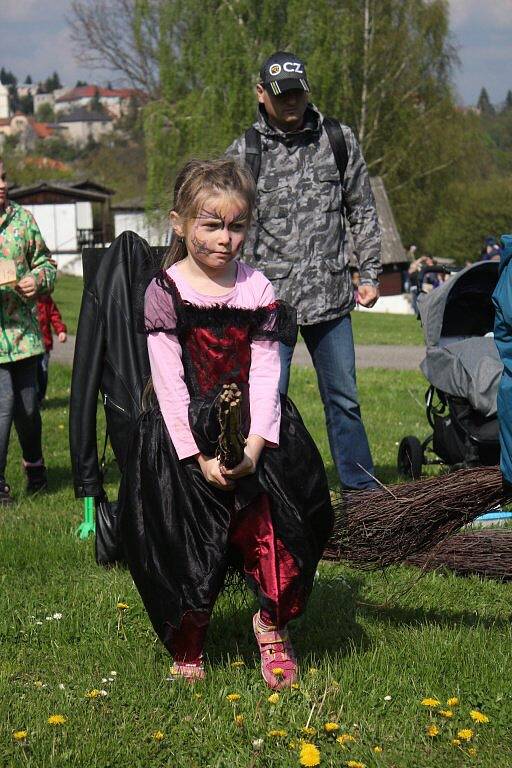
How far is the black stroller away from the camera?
6.82 m

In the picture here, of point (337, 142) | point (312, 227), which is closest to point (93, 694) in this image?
point (312, 227)

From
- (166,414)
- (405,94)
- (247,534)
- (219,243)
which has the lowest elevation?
(247,534)

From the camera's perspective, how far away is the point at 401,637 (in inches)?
176

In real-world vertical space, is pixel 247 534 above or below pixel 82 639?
above

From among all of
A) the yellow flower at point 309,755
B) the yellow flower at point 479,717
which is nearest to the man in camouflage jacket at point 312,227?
the yellow flower at point 479,717

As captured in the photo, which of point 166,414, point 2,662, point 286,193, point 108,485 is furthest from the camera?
point 108,485

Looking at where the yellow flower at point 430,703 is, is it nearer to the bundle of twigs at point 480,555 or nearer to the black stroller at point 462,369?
the bundle of twigs at point 480,555

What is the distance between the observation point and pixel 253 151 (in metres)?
6.16

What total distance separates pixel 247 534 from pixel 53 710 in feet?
2.80

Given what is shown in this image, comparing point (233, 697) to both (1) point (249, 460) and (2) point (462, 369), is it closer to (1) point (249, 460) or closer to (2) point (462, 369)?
(1) point (249, 460)

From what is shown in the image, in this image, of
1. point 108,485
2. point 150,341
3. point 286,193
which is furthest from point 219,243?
point 108,485

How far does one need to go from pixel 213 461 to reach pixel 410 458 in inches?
165

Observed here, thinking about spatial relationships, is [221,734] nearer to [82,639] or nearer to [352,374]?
[82,639]

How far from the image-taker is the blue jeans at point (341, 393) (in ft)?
21.3
